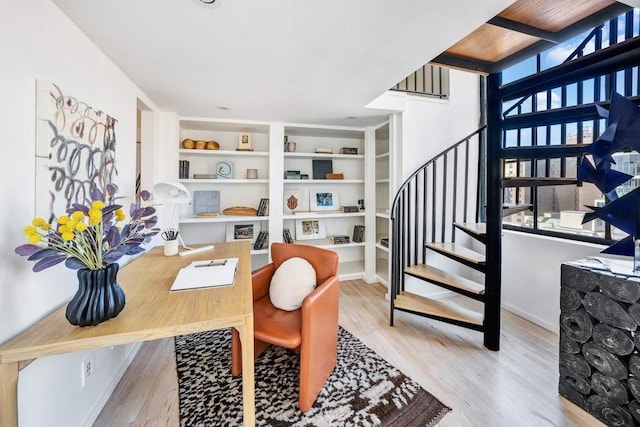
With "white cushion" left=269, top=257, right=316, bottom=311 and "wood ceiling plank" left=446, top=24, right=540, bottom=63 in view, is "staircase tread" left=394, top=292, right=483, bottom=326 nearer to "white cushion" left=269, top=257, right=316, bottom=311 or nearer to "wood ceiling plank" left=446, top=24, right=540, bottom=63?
"white cushion" left=269, top=257, right=316, bottom=311

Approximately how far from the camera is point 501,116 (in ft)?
6.58

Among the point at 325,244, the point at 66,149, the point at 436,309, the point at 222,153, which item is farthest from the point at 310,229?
the point at 66,149

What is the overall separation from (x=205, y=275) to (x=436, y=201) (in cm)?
263

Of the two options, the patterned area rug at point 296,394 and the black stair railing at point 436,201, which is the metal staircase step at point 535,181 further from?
the patterned area rug at point 296,394

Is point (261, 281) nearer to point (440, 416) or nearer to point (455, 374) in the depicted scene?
point (440, 416)

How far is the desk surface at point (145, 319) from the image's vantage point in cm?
88

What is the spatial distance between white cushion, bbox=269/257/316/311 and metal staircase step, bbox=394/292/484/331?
3.64 feet

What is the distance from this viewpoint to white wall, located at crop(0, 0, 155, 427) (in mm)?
957

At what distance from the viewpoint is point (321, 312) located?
155 centimetres

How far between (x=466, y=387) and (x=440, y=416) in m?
0.35

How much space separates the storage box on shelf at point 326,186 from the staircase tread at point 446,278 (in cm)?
107

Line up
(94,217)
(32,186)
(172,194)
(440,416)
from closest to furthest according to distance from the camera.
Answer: (94,217)
(32,186)
(440,416)
(172,194)

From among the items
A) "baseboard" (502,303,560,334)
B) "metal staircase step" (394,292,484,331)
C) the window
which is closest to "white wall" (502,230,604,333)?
"baseboard" (502,303,560,334)

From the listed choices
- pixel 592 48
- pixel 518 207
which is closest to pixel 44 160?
pixel 518 207
